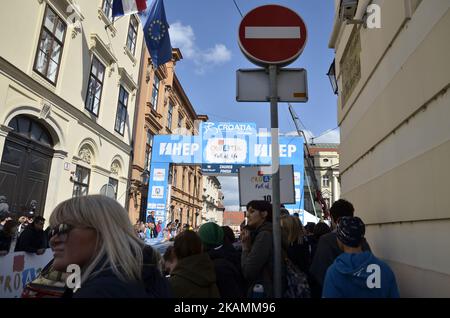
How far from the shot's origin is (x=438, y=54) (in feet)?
7.24

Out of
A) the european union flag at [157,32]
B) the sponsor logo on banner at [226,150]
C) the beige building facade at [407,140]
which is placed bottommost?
the beige building facade at [407,140]

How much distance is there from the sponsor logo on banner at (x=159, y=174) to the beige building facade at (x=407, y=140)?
1217 cm

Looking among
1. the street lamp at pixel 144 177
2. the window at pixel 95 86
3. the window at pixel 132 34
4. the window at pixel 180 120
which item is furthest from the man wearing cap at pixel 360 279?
the window at pixel 180 120

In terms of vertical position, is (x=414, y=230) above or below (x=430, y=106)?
below

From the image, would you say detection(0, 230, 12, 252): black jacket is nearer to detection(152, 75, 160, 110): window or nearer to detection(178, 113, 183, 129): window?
detection(152, 75, 160, 110): window

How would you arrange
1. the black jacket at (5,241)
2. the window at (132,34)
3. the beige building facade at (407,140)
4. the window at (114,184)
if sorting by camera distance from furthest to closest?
the window at (132,34) → the window at (114,184) → the black jacket at (5,241) → the beige building facade at (407,140)

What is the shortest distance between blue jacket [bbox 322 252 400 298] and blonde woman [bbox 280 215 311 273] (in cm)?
143

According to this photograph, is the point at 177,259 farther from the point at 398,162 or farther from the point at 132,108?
the point at 132,108

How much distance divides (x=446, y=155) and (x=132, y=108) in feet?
56.3

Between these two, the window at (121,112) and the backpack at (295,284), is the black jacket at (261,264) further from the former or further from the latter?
the window at (121,112)

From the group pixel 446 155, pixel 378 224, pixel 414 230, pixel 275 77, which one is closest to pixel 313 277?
pixel 414 230

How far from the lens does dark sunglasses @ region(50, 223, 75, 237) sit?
1478mm

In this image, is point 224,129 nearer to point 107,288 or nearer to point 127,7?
point 127,7

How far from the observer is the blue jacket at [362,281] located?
1.92 m
